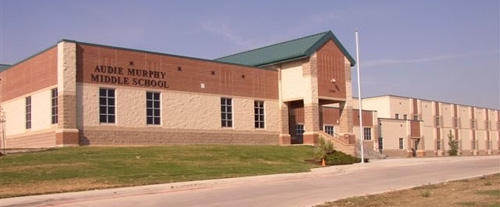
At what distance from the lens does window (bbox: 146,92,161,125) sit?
116 feet

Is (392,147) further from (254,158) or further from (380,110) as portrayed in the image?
(254,158)

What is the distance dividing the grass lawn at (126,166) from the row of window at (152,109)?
3491 mm

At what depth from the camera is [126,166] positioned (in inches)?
949

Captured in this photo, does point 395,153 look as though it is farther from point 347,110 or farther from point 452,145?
point 347,110

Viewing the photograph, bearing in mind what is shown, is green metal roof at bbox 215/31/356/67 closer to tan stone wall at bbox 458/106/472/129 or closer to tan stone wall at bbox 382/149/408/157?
tan stone wall at bbox 382/149/408/157

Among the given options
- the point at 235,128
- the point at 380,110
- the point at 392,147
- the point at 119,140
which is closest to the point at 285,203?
the point at 119,140

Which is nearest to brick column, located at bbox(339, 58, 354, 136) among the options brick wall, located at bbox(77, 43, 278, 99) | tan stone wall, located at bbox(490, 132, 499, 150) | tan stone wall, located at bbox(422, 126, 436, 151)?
brick wall, located at bbox(77, 43, 278, 99)

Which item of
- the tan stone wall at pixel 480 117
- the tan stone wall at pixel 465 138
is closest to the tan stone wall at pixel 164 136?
the tan stone wall at pixel 465 138

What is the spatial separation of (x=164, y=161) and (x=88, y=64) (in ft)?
30.5

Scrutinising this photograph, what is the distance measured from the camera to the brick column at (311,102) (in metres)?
42.2

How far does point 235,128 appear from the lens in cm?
4047

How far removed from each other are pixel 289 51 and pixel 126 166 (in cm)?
2273

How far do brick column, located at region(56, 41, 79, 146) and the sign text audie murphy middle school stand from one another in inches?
59.9

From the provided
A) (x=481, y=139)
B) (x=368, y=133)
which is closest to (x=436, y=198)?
(x=368, y=133)
